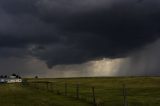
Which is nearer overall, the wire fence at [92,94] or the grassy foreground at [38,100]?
the wire fence at [92,94]

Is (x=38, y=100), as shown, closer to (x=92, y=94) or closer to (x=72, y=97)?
(x=72, y=97)

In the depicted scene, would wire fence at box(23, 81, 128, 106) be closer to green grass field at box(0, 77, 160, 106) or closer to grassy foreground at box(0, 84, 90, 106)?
green grass field at box(0, 77, 160, 106)

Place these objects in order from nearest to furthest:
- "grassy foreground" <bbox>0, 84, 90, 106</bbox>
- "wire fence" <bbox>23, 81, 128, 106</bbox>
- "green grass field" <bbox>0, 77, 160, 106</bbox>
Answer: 1. "wire fence" <bbox>23, 81, 128, 106</bbox>
2. "grassy foreground" <bbox>0, 84, 90, 106</bbox>
3. "green grass field" <bbox>0, 77, 160, 106</bbox>

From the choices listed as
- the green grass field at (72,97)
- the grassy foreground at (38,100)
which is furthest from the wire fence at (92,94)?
the grassy foreground at (38,100)

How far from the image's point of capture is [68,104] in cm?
3494

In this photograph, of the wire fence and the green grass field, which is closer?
the wire fence

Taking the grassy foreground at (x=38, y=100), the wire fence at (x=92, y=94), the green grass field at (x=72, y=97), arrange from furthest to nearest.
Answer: the green grass field at (x=72, y=97) → the grassy foreground at (x=38, y=100) → the wire fence at (x=92, y=94)

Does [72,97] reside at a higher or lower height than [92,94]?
lower

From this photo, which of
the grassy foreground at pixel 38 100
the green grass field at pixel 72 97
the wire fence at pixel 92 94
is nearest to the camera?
the wire fence at pixel 92 94

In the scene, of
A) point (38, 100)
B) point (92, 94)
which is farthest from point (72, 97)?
point (92, 94)

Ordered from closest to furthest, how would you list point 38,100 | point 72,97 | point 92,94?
1. point 38,100
2. point 72,97
3. point 92,94

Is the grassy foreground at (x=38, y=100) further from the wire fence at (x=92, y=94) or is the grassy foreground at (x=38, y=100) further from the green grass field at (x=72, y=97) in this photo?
the wire fence at (x=92, y=94)

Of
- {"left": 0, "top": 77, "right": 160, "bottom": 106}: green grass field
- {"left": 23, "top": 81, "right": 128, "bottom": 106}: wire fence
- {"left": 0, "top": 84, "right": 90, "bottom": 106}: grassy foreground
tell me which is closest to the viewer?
{"left": 23, "top": 81, "right": 128, "bottom": 106}: wire fence

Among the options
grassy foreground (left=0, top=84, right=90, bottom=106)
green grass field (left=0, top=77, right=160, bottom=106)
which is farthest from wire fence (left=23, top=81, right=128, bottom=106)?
grassy foreground (left=0, top=84, right=90, bottom=106)
